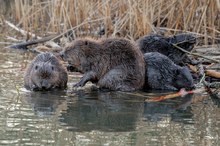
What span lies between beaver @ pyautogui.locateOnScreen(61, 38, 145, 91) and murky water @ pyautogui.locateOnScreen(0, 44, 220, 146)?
20cm

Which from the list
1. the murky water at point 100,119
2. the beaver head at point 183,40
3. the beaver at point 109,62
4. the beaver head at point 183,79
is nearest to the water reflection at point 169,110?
the murky water at point 100,119

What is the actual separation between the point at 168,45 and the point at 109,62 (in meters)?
1.25

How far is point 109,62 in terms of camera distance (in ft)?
21.3

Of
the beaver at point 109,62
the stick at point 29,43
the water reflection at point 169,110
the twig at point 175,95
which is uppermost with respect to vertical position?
the beaver at point 109,62

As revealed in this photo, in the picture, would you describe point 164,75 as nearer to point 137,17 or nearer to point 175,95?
point 175,95

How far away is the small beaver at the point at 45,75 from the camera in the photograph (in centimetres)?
637

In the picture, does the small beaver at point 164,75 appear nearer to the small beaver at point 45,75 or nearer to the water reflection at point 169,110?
the water reflection at point 169,110

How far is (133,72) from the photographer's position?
6383mm

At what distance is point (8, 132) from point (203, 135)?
1393 millimetres

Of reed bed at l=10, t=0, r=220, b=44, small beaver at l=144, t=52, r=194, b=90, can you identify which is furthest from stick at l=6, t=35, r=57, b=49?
small beaver at l=144, t=52, r=194, b=90

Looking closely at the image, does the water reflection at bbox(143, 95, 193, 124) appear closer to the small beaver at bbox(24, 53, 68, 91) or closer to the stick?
the small beaver at bbox(24, 53, 68, 91)

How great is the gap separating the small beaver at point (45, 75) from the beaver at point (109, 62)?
16 centimetres

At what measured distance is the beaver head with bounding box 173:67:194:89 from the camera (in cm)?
646

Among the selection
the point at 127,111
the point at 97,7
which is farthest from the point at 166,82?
the point at 97,7
